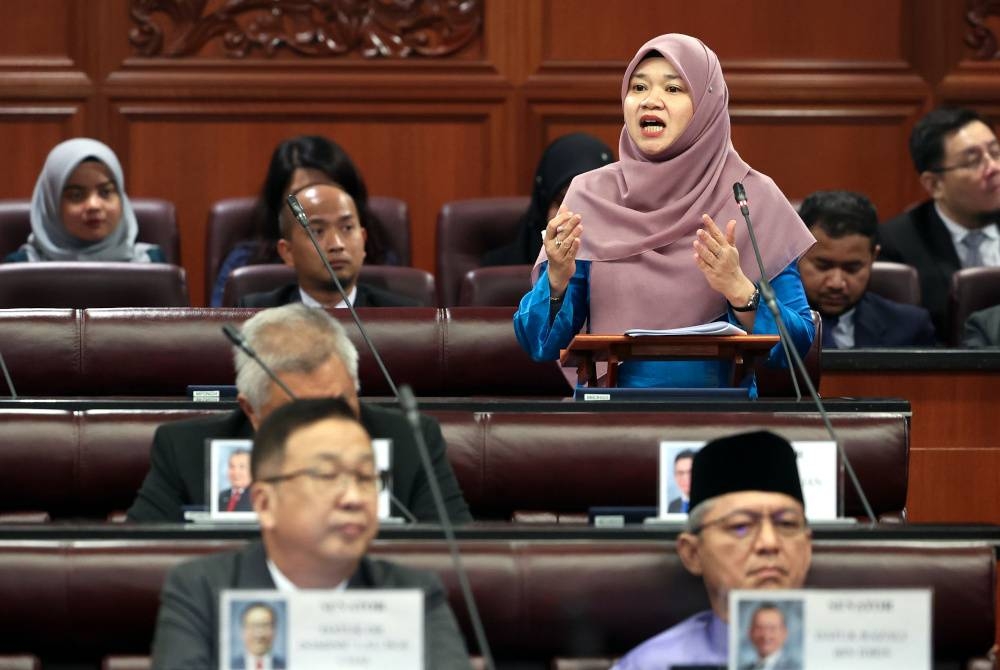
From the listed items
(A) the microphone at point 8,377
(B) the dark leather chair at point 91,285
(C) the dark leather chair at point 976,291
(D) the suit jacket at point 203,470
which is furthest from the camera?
(C) the dark leather chair at point 976,291

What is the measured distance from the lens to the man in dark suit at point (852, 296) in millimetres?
4445

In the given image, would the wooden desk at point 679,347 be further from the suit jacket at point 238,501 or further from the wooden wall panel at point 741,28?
the wooden wall panel at point 741,28

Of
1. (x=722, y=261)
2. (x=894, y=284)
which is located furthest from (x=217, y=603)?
(x=894, y=284)

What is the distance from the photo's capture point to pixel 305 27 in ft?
19.5

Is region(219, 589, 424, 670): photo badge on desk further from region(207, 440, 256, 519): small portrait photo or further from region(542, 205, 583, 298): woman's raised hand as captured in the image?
region(542, 205, 583, 298): woman's raised hand

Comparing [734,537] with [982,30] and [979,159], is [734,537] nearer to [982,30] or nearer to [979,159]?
[979,159]

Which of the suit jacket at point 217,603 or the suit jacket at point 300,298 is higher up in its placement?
the suit jacket at point 300,298

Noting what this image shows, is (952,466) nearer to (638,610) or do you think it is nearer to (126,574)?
(638,610)

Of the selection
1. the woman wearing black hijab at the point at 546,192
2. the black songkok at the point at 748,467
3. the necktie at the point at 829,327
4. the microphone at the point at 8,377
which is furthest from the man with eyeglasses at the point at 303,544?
the woman wearing black hijab at the point at 546,192

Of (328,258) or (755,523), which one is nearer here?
(755,523)

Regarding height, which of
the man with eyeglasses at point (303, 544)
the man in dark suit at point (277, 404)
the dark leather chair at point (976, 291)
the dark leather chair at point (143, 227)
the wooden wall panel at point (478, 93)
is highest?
the wooden wall panel at point (478, 93)

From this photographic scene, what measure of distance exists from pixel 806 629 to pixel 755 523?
1.45 ft

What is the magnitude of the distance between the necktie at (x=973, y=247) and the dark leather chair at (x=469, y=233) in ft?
4.31

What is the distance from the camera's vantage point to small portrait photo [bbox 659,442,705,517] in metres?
2.65
